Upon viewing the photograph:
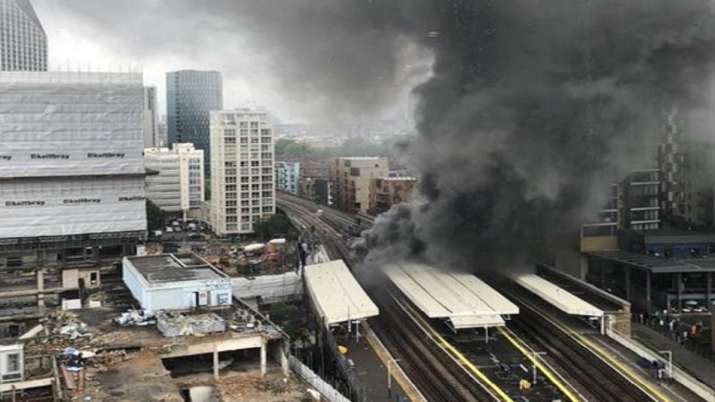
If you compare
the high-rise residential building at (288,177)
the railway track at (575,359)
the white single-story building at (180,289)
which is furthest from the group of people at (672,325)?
the high-rise residential building at (288,177)

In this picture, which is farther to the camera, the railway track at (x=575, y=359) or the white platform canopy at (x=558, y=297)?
the white platform canopy at (x=558, y=297)

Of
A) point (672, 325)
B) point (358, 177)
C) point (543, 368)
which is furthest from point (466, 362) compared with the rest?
point (358, 177)

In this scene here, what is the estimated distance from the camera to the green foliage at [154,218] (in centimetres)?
6116

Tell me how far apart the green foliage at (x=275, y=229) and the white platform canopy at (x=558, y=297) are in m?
24.7

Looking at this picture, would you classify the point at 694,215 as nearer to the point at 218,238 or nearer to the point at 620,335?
the point at 620,335

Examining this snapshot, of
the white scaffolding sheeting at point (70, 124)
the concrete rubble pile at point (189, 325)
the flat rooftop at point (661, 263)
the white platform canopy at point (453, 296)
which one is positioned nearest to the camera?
the concrete rubble pile at point (189, 325)

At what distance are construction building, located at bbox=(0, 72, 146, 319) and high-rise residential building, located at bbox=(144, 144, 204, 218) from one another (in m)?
30.1

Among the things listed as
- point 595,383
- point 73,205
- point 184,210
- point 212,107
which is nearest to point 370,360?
point 595,383

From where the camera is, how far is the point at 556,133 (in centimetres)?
3444

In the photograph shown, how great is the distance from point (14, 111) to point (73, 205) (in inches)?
192

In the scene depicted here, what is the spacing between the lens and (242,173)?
190 feet

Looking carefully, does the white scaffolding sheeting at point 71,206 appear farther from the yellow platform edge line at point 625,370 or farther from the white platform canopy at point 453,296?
the yellow platform edge line at point 625,370

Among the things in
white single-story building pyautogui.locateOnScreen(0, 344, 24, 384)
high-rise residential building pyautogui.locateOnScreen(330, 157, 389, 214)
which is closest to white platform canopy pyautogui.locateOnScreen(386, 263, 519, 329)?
white single-story building pyautogui.locateOnScreen(0, 344, 24, 384)

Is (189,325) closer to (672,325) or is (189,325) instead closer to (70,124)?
(672,325)
